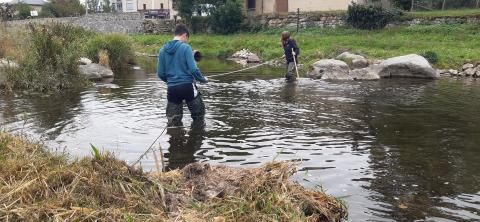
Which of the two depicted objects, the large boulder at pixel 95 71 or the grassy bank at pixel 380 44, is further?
the grassy bank at pixel 380 44

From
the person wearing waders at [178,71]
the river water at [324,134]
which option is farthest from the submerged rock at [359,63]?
the person wearing waders at [178,71]

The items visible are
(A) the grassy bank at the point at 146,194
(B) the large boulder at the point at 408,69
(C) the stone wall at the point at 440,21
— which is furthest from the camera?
(C) the stone wall at the point at 440,21

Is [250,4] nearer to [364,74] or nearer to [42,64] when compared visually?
[364,74]

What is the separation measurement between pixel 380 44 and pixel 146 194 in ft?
89.6

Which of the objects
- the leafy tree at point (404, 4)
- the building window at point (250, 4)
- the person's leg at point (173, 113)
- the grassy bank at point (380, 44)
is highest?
the building window at point (250, 4)

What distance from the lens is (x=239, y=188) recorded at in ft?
17.9

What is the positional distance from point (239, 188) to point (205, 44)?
3727 centimetres

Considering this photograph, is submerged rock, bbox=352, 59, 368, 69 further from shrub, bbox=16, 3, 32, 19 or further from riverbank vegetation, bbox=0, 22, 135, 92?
shrub, bbox=16, 3, 32, 19

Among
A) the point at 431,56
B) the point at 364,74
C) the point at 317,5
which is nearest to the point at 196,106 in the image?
the point at 364,74

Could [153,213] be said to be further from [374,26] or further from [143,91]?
[374,26]

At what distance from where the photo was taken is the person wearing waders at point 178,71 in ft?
32.1

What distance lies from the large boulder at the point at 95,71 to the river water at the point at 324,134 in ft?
11.3

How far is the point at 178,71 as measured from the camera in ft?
32.7

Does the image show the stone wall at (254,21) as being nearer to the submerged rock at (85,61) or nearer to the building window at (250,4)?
the submerged rock at (85,61)
